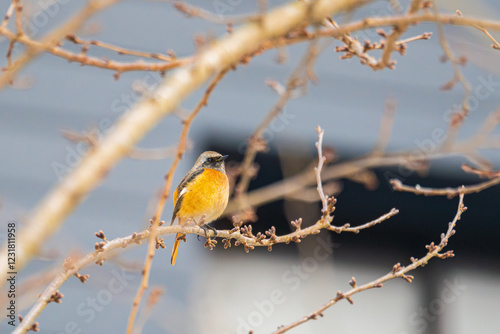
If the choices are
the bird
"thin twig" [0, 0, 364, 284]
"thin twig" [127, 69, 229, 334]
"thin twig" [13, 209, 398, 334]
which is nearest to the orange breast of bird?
the bird

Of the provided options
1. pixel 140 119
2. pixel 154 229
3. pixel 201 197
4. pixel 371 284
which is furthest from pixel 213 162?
pixel 140 119

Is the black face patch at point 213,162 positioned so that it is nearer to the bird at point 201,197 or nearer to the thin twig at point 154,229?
the bird at point 201,197

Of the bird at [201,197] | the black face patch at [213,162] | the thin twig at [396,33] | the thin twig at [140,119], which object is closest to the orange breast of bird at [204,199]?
the bird at [201,197]

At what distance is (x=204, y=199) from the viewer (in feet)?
11.8

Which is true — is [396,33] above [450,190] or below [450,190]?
above

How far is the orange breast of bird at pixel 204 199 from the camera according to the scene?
3.61 meters

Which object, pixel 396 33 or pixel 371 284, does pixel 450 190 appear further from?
pixel 396 33

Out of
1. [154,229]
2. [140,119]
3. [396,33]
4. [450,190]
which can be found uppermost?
[396,33]

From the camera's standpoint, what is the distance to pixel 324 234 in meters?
6.12

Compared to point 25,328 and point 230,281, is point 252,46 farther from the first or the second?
point 230,281

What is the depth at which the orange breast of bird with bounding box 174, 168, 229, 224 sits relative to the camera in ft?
11.8

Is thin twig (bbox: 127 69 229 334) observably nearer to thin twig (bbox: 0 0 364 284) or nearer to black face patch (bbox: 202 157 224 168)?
thin twig (bbox: 0 0 364 284)

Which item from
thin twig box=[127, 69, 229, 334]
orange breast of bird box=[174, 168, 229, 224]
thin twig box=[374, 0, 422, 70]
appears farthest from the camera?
orange breast of bird box=[174, 168, 229, 224]

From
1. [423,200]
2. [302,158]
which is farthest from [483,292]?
[302,158]
